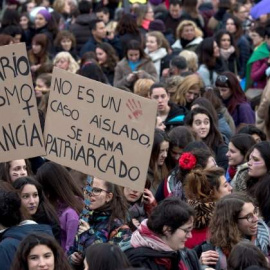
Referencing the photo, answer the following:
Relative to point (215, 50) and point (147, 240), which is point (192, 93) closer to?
point (215, 50)

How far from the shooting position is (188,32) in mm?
17750

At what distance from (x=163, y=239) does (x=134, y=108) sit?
4.04ft

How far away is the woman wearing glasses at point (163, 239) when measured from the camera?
7.46 metres

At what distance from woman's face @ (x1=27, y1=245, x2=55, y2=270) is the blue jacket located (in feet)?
1.08

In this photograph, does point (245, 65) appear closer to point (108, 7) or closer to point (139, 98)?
point (108, 7)

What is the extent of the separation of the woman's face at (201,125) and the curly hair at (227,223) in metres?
3.38

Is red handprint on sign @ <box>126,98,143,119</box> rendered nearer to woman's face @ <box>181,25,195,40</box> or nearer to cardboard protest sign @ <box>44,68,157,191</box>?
cardboard protest sign @ <box>44,68,157,191</box>

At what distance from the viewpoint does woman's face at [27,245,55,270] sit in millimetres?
7492

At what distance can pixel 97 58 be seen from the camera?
1694cm

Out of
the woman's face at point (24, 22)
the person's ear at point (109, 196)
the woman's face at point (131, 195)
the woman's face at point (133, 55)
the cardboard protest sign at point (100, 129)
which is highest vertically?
the cardboard protest sign at point (100, 129)

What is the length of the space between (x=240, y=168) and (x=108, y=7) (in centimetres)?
1190

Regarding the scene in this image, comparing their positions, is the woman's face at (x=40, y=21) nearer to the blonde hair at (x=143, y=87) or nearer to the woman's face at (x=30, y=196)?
the blonde hair at (x=143, y=87)

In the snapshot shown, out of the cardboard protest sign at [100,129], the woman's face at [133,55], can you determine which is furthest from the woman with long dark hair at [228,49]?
the cardboard protest sign at [100,129]

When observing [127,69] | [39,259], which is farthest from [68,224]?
[127,69]
